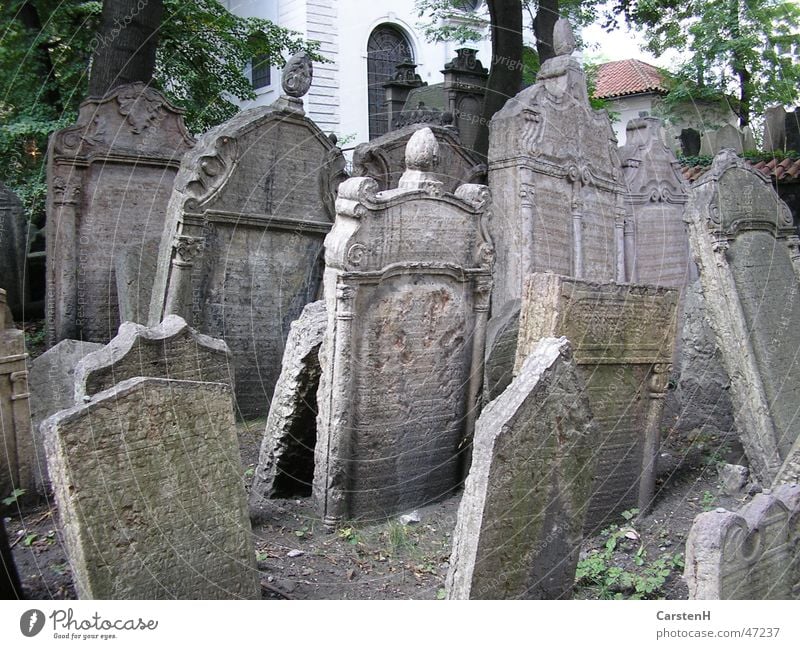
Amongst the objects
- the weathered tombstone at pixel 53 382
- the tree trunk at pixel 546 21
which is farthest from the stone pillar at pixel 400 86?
the weathered tombstone at pixel 53 382

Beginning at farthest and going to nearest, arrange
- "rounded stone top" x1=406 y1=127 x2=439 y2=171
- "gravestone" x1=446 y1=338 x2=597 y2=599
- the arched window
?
the arched window → "rounded stone top" x1=406 y1=127 x2=439 y2=171 → "gravestone" x1=446 y1=338 x2=597 y2=599

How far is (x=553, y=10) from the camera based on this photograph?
38.9 feet

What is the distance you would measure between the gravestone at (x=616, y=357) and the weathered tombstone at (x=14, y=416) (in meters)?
3.11

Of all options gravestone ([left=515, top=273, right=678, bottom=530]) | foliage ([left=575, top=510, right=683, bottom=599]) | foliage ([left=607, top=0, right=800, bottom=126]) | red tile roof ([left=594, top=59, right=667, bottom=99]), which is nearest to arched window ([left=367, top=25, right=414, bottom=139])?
red tile roof ([left=594, top=59, right=667, bottom=99])

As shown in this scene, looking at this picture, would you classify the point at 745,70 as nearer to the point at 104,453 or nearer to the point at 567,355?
the point at 567,355

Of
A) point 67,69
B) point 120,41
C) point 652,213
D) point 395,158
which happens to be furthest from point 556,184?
point 67,69

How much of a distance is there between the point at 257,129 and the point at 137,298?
1802mm

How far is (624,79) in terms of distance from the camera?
18.0 meters

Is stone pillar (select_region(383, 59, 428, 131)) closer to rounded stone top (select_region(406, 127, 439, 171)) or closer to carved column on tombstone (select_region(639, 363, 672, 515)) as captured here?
rounded stone top (select_region(406, 127, 439, 171))

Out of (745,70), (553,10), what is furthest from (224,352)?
(553,10)

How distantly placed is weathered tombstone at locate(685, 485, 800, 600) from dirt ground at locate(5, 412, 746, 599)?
88 centimetres

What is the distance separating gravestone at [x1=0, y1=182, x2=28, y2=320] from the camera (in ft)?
30.2

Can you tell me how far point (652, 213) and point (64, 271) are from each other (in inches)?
257

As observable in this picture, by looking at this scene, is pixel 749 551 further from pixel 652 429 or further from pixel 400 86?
pixel 400 86
